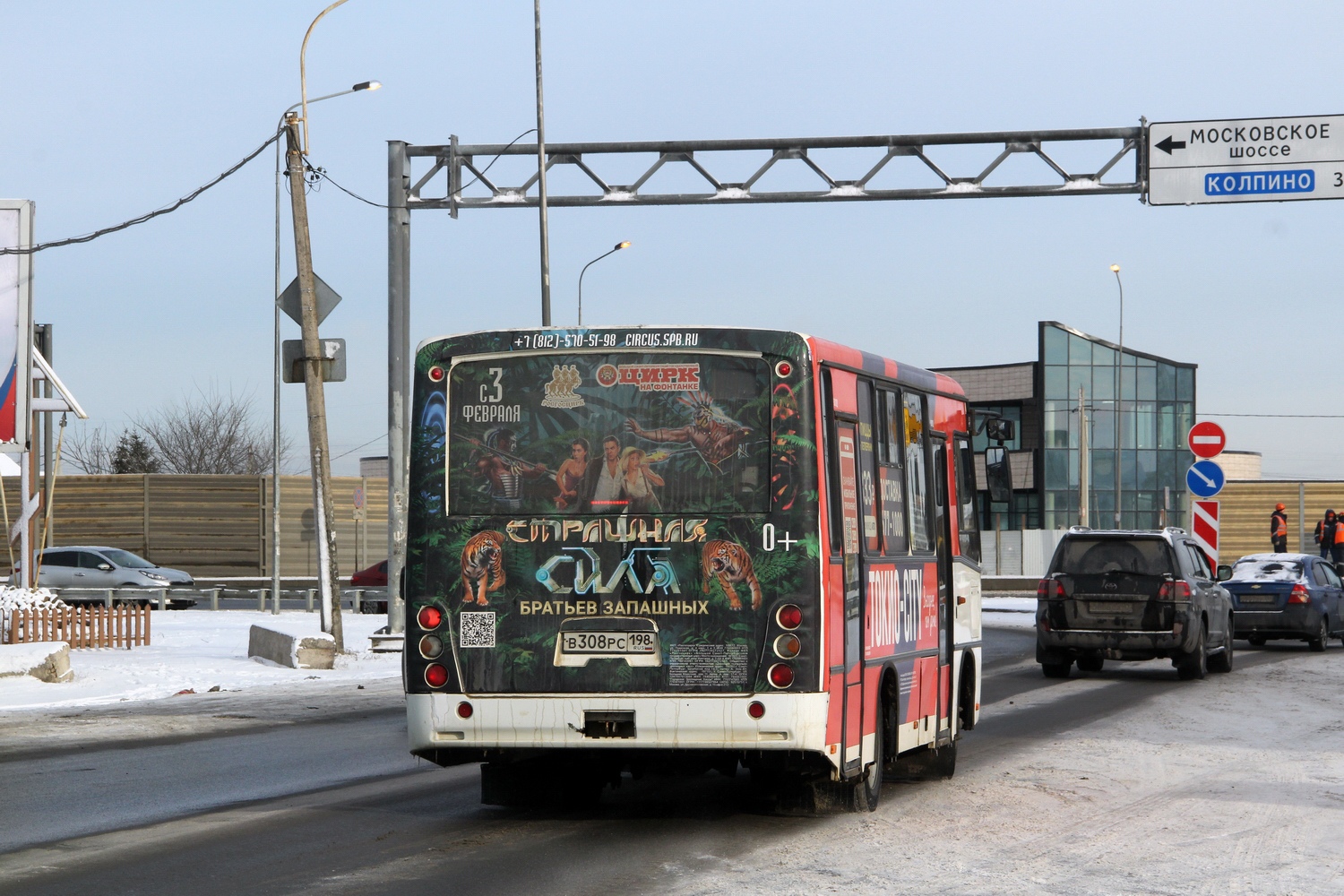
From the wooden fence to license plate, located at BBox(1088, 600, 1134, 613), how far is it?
13.4 meters

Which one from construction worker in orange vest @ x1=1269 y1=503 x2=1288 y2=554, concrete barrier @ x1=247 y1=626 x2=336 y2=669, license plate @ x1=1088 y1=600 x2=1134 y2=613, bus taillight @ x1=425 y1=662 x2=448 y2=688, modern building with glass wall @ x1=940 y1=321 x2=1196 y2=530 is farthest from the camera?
modern building with glass wall @ x1=940 y1=321 x2=1196 y2=530

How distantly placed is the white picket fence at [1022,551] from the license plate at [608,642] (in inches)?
2067

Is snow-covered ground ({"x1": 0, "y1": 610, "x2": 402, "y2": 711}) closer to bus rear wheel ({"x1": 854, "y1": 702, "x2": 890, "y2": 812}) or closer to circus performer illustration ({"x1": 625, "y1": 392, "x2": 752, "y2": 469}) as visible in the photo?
bus rear wheel ({"x1": 854, "y1": 702, "x2": 890, "y2": 812})

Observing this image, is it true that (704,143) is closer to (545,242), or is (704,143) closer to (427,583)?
(545,242)

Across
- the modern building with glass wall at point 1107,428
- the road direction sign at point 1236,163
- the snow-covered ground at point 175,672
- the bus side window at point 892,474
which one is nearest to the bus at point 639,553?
the bus side window at point 892,474

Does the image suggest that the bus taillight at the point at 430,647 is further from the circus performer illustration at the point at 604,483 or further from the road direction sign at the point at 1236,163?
the road direction sign at the point at 1236,163

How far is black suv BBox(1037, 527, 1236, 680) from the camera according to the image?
2017 cm

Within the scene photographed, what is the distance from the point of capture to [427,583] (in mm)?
9211

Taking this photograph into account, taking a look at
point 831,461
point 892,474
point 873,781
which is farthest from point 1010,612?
point 831,461

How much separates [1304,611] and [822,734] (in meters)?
19.6

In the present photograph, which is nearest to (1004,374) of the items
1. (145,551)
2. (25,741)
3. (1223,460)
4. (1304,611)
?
(1223,460)

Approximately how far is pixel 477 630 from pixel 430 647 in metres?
0.27

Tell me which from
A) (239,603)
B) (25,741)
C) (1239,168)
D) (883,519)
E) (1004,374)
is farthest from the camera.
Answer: (1004,374)

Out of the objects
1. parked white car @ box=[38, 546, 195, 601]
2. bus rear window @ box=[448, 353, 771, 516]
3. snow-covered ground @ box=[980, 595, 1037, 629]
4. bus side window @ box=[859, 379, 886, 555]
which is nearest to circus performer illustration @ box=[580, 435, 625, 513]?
bus rear window @ box=[448, 353, 771, 516]
